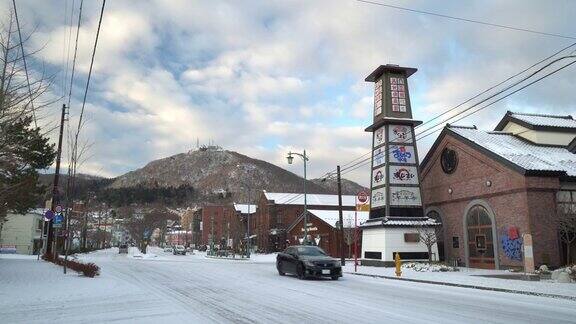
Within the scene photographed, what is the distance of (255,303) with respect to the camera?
12.7 m

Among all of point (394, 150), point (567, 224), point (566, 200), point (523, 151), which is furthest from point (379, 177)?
point (567, 224)

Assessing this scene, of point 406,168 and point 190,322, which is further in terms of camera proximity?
point 406,168

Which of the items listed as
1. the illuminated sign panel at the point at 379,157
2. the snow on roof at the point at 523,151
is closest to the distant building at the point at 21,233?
the illuminated sign panel at the point at 379,157

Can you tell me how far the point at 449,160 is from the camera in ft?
116

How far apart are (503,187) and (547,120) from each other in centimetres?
975

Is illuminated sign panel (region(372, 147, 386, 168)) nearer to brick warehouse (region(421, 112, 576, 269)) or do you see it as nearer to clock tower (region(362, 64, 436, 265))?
clock tower (region(362, 64, 436, 265))

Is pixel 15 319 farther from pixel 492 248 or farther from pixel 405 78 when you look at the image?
pixel 405 78

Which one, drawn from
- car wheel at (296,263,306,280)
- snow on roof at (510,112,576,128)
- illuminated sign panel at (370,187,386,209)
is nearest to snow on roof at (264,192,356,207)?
illuminated sign panel at (370,187,386,209)

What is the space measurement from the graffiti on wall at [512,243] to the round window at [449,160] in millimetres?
6763

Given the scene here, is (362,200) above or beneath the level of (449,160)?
beneath

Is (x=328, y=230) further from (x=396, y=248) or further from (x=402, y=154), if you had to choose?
Result: (x=396, y=248)

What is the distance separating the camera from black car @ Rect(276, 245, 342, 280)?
21344mm

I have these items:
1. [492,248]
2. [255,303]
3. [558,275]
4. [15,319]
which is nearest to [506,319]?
[255,303]

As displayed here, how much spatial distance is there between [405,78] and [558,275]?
66.3ft
